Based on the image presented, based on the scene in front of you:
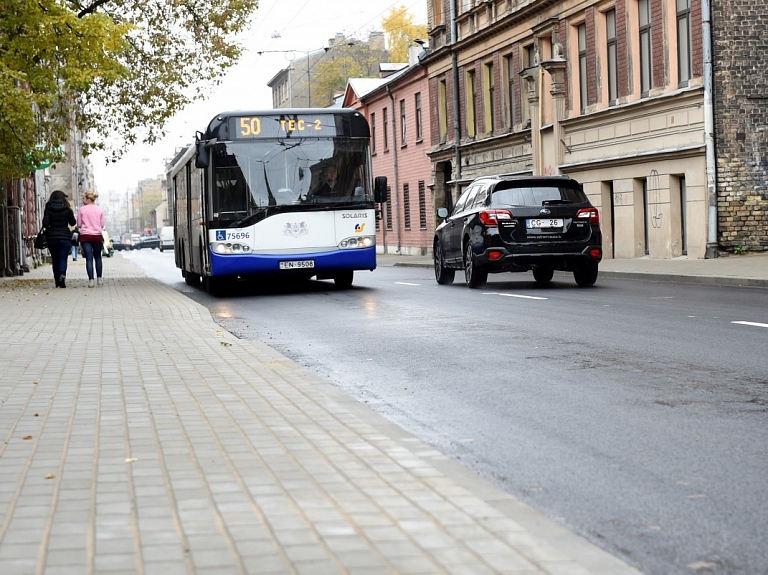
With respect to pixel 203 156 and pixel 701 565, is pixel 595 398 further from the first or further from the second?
pixel 203 156

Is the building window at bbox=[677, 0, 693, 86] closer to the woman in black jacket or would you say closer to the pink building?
the woman in black jacket

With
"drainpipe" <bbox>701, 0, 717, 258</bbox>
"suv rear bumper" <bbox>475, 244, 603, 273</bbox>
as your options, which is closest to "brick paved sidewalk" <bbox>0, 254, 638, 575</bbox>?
"suv rear bumper" <bbox>475, 244, 603, 273</bbox>

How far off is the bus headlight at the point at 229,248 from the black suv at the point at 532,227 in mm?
3810

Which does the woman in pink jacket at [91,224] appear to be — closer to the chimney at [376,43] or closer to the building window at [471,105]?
the building window at [471,105]

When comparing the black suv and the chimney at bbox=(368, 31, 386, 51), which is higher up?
the chimney at bbox=(368, 31, 386, 51)

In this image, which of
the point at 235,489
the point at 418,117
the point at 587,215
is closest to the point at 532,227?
the point at 587,215

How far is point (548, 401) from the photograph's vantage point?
799cm

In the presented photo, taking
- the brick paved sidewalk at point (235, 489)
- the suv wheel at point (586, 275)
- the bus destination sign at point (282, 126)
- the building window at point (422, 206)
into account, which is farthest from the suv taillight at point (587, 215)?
the building window at point (422, 206)

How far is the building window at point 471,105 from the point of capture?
151ft

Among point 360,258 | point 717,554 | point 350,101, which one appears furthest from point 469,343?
point 350,101

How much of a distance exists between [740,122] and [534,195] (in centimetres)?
957

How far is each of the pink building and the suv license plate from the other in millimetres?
30985

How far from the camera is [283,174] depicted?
69.8 feet

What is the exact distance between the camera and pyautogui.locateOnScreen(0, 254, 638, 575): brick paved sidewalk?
4.09 m
